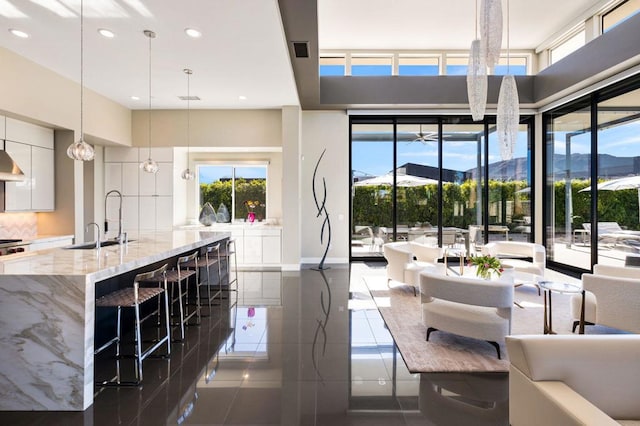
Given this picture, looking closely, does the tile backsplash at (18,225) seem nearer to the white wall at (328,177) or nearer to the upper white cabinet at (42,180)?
the upper white cabinet at (42,180)

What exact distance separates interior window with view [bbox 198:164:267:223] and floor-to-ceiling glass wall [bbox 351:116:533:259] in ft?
7.74

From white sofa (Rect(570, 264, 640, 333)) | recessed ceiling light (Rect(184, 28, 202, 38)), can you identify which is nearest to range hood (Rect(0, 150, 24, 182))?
recessed ceiling light (Rect(184, 28, 202, 38))

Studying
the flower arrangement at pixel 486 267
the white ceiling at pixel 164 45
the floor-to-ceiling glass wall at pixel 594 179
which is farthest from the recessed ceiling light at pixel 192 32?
the floor-to-ceiling glass wall at pixel 594 179

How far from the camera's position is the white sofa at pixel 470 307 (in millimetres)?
3289

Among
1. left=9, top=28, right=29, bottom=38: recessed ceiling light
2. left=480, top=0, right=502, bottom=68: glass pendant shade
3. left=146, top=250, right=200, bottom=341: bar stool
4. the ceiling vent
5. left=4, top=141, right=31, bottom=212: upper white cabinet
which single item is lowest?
left=146, top=250, right=200, bottom=341: bar stool

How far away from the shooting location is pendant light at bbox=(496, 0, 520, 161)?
445 centimetres

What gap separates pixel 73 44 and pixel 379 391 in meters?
5.57

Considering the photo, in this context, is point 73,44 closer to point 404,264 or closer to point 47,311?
point 47,311

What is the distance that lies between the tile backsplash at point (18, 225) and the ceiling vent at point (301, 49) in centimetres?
509

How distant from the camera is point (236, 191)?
28.4ft

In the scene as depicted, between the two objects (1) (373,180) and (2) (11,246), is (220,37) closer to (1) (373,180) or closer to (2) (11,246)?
(2) (11,246)

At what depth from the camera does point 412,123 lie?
8.42 meters

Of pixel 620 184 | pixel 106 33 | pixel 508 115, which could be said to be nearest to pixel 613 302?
pixel 508 115

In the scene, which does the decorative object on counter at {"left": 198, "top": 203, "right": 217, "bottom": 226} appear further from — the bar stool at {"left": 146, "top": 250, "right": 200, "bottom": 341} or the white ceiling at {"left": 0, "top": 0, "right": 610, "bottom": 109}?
the bar stool at {"left": 146, "top": 250, "right": 200, "bottom": 341}
